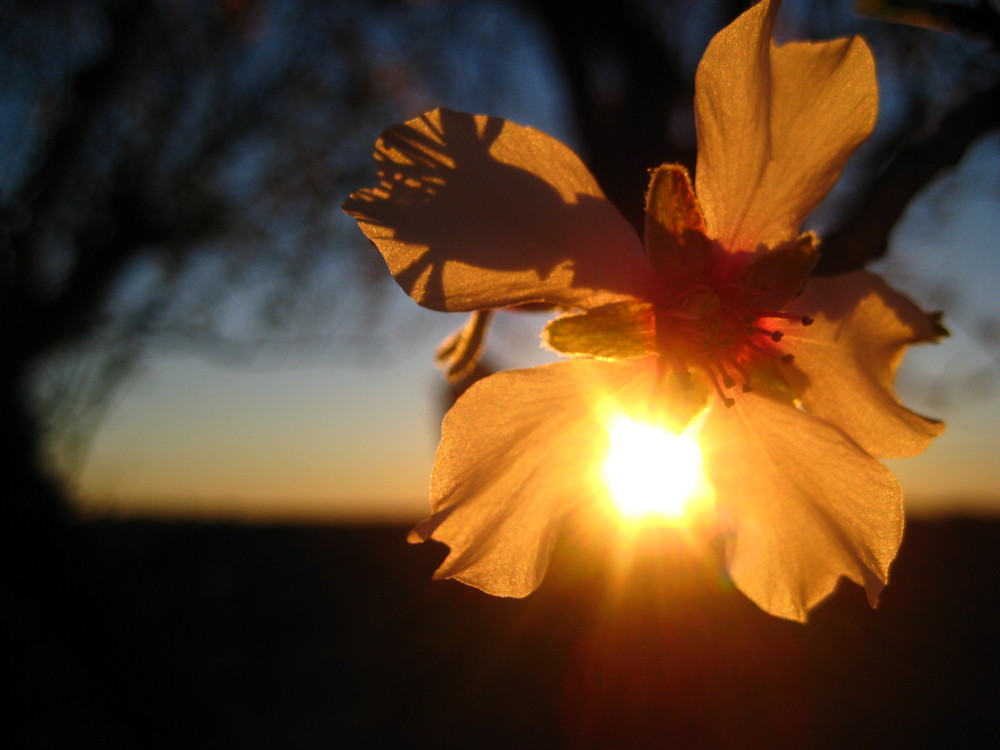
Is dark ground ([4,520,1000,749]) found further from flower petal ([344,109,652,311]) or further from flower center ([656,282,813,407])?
flower petal ([344,109,652,311])

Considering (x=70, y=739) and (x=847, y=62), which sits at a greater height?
(x=847, y=62)

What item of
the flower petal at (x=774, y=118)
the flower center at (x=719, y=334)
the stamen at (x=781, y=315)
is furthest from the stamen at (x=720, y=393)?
the flower petal at (x=774, y=118)

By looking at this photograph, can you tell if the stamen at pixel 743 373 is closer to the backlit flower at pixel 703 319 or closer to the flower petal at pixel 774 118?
the backlit flower at pixel 703 319

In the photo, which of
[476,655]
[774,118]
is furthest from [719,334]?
[476,655]

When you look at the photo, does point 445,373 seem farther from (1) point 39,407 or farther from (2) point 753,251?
(1) point 39,407

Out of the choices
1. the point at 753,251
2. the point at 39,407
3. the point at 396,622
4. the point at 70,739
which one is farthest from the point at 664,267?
the point at 396,622

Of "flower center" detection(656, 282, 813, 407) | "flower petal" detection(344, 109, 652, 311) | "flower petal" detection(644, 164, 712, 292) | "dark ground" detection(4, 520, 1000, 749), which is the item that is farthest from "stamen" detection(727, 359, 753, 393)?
"dark ground" detection(4, 520, 1000, 749)
